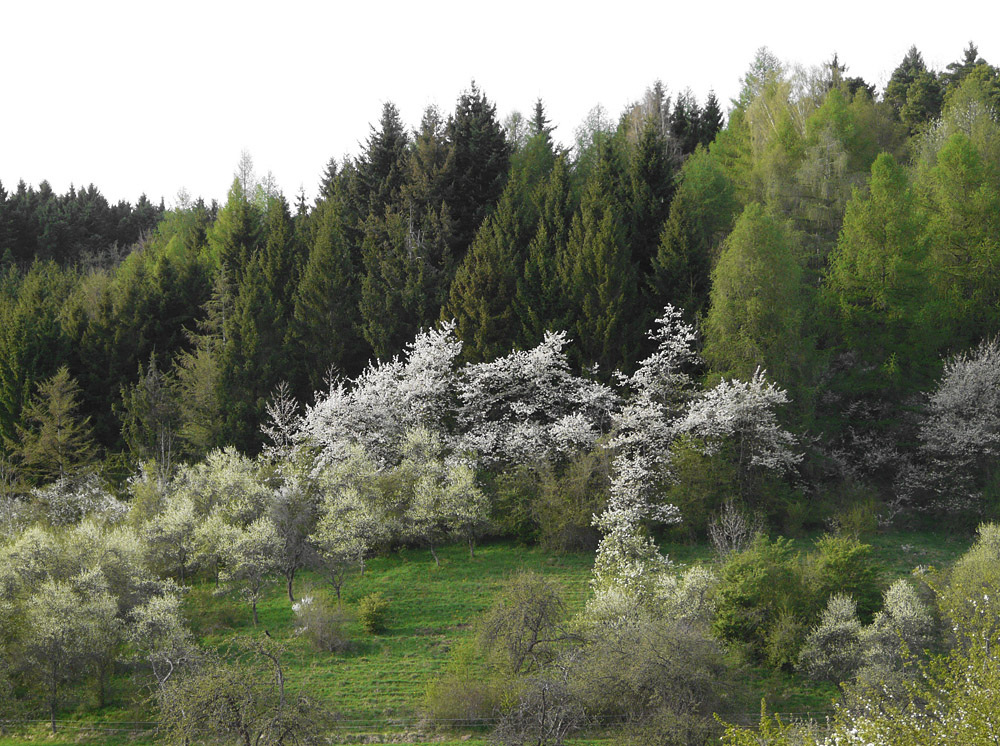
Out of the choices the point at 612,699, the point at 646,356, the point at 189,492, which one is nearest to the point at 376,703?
the point at 612,699

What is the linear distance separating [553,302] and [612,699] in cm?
2350

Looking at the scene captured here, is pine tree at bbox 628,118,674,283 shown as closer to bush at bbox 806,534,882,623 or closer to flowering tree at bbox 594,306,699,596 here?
flowering tree at bbox 594,306,699,596

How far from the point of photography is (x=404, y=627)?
29891 millimetres

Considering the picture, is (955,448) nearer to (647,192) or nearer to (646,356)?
(646,356)

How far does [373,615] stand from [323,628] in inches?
74.8

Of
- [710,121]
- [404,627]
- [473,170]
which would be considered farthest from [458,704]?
[710,121]

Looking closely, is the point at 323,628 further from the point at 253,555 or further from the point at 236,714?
the point at 236,714

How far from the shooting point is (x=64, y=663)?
1033 inches

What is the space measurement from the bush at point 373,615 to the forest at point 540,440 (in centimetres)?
22

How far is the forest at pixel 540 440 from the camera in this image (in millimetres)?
24328

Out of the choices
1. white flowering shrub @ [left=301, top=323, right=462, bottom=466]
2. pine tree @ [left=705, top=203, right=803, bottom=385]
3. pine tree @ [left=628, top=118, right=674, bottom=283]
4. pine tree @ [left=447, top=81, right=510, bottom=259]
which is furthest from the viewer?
pine tree @ [left=447, top=81, right=510, bottom=259]

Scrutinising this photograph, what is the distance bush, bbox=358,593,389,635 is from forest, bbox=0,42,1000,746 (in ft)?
0.72

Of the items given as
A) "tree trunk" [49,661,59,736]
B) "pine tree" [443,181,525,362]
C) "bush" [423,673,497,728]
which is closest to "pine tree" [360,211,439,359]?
"pine tree" [443,181,525,362]

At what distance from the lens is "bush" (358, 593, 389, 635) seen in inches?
1166
